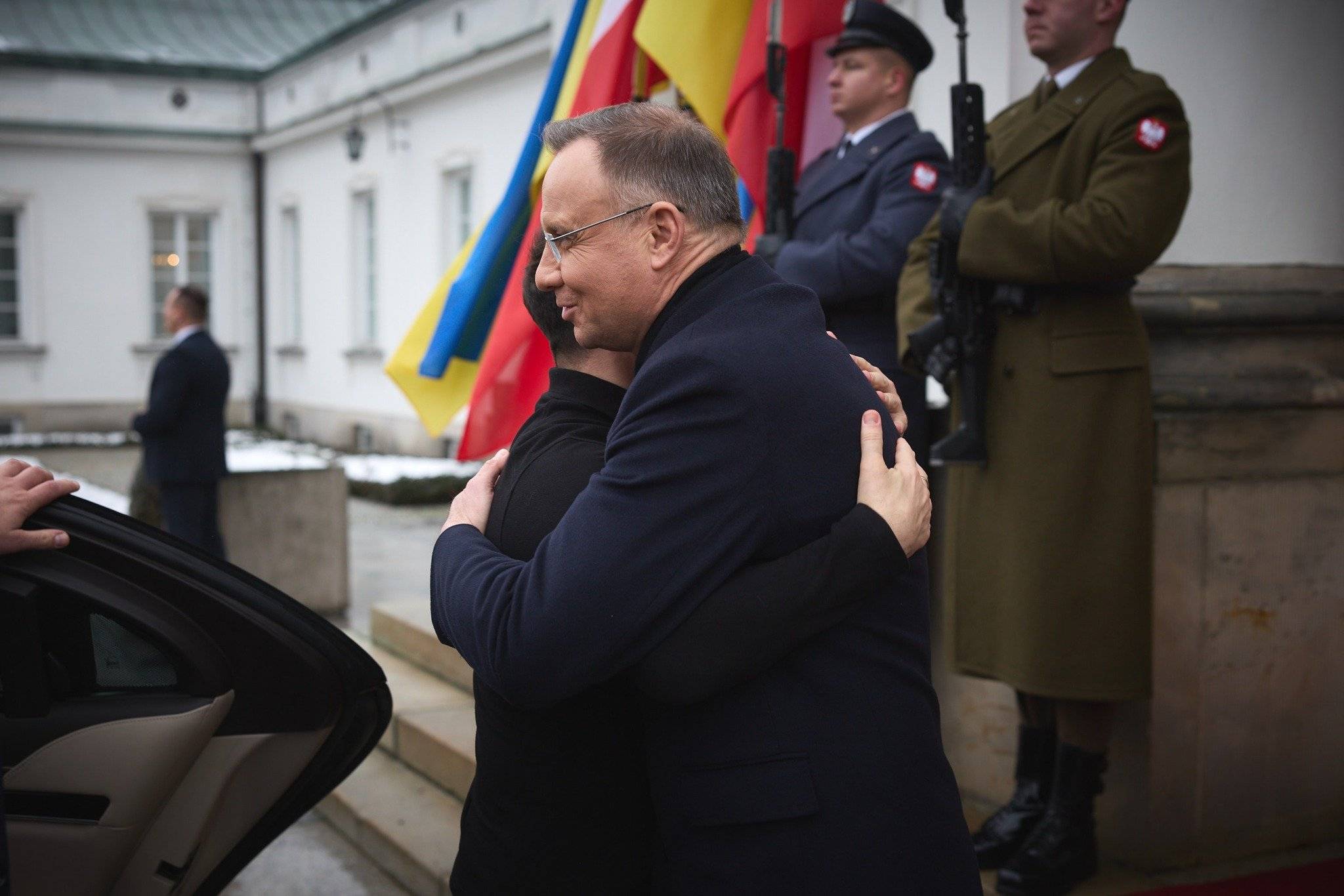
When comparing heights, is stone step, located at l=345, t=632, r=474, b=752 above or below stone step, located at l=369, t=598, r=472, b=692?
below

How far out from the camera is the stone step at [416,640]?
5074 mm

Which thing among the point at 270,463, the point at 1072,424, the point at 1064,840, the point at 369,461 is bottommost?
the point at 369,461

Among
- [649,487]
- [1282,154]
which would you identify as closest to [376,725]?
[649,487]

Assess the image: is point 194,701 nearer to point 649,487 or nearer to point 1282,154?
point 649,487

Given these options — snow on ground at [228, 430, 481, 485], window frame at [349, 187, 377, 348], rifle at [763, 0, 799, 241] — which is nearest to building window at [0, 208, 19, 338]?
snow on ground at [228, 430, 481, 485]

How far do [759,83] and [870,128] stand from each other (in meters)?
0.73

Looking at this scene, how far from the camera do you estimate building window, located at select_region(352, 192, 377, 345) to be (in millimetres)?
19047

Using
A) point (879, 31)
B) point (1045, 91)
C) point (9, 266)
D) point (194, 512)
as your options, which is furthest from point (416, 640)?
point (9, 266)

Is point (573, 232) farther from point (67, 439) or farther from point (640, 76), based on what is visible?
point (67, 439)

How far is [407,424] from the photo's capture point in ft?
55.5

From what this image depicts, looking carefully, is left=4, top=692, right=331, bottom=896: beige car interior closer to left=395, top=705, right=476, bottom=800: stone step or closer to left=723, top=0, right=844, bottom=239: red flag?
left=395, top=705, right=476, bottom=800: stone step

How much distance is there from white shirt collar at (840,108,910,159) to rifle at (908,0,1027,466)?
1.76 feet

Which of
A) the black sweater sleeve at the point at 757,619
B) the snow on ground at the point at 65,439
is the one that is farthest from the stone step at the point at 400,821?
the snow on ground at the point at 65,439

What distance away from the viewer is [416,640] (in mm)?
5574
